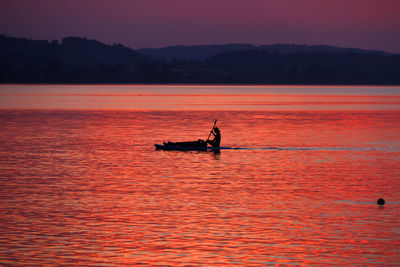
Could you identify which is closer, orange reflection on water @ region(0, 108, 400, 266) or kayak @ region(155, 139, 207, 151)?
orange reflection on water @ region(0, 108, 400, 266)

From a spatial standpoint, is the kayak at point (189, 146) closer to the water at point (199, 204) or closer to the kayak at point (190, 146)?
the kayak at point (190, 146)

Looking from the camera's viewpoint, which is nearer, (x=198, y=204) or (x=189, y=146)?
(x=198, y=204)

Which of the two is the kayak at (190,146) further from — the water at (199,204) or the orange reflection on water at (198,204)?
the orange reflection on water at (198,204)

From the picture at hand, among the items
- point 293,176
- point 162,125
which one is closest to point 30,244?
point 293,176

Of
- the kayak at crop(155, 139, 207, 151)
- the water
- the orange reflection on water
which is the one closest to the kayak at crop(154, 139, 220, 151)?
the kayak at crop(155, 139, 207, 151)

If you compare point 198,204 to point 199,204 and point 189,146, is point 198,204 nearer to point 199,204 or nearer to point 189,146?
point 199,204

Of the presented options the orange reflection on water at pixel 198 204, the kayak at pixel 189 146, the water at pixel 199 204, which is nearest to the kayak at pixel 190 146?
the kayak at pixel 189 146

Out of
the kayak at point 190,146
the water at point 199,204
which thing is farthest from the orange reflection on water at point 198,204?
the kayak at point 190,146

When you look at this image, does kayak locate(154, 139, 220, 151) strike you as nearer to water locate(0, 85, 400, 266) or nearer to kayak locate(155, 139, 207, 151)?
kayak locate(155, 139, 207, 151)

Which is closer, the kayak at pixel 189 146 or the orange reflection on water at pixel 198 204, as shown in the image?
the orange reflection on water at pixel 198 204

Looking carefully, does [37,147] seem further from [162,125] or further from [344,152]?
[162,125]

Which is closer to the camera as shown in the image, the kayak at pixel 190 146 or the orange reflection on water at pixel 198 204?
the orange reflection on water at pixel 198 204

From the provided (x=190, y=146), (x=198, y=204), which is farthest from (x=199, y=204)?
(x=190, y=146)

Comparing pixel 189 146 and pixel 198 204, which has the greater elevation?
pixel 198 204
